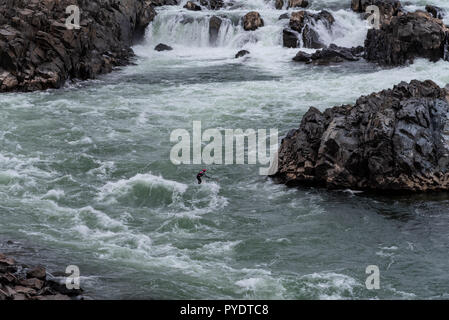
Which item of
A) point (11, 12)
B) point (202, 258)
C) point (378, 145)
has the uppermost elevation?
point (11, 12)

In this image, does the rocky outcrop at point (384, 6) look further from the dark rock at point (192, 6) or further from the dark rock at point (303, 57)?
the dark rock at point (192, 6)

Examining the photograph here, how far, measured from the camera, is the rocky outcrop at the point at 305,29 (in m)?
39.8

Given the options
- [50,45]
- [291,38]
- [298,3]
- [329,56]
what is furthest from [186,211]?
[298,3]

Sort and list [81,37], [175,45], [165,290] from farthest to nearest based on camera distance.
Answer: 1. [175,45]
2. [81,37]
3. [165,290]

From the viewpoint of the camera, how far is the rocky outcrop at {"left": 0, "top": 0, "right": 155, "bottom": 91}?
30578 mm

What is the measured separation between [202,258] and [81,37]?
839 inches

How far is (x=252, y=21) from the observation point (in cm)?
4181

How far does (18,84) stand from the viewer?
1199 inches

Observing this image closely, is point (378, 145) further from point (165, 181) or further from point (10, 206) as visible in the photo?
point (10, 206)

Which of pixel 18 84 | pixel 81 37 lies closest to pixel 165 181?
pixel 18 84

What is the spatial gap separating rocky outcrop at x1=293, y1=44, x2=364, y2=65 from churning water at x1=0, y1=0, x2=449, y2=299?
5277 millimetres

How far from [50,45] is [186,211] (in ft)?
56.0

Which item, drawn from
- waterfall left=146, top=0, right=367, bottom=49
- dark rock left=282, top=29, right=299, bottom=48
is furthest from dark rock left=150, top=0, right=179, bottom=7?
dark rock left=282, top=29, right=299, bottom=48

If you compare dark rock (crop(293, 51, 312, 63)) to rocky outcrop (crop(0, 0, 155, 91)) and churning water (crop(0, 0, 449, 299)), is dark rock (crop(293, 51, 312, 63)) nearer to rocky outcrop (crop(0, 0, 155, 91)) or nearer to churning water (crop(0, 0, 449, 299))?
churning water (crop(0, 0, 449, 299))
